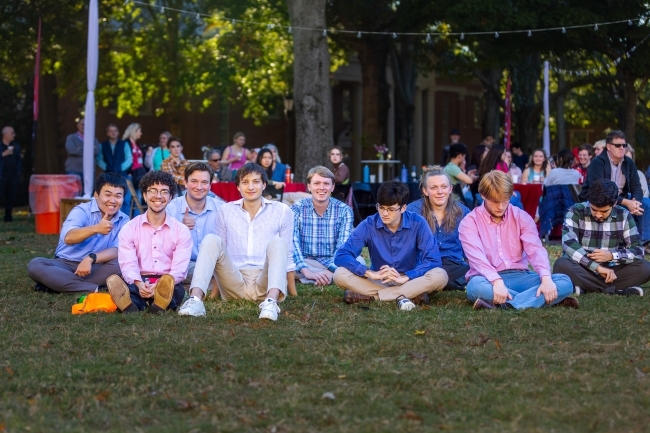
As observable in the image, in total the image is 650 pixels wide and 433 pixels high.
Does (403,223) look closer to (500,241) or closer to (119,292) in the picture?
(500,241)

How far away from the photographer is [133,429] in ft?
15.4

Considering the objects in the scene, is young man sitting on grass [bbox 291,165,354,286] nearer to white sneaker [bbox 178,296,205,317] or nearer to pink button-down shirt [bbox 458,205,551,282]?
pink button-down shirt [bbox 458,205,551,282]

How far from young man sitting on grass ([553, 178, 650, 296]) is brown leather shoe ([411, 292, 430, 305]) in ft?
4.88

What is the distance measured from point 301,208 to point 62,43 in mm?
22411

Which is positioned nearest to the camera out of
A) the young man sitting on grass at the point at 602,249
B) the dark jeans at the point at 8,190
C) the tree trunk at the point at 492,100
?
the young man sitting on grass at the point at 602,249

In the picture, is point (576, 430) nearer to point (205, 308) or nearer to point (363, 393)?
point (363, 393)

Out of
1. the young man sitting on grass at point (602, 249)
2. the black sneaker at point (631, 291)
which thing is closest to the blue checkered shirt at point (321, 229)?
the young man sitting on grass at point (602, 249)

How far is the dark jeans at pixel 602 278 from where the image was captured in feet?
30.6

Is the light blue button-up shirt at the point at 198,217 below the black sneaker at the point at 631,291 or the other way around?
the other way around

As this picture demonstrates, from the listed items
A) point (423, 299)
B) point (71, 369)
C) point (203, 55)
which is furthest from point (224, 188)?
point (203, 55)

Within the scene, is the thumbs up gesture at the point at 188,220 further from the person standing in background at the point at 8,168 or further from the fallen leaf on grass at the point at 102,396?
the person standing in background at the point at 8,168

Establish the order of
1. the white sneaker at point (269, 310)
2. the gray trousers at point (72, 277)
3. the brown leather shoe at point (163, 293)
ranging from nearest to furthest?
the white sneaker at point (269, 310) < the brown leather shoe at point (163, 293) < the gray trousers at point (72, 277)

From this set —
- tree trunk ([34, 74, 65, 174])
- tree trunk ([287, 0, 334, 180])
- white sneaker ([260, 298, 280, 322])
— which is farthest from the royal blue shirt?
tree trunk ([34, 74, 65, 174])

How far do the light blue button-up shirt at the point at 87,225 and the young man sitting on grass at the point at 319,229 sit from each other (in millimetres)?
1715
